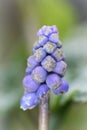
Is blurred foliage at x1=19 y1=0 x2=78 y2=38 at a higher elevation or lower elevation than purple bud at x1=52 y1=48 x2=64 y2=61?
higher

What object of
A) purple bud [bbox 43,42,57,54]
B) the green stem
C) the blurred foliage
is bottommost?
the green stem

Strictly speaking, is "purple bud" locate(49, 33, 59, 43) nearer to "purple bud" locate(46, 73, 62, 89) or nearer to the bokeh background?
"purple bud" locate(46, 73, 62, 89)

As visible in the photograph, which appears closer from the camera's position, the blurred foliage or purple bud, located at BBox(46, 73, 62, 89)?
purple bud, located at BBox(46, 73, 62, 89)

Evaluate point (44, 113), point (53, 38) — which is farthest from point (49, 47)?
point (44, 113)

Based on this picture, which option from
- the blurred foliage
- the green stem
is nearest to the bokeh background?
the blurred foliage

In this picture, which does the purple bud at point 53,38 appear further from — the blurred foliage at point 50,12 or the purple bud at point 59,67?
the blurred foliage at point 50,12

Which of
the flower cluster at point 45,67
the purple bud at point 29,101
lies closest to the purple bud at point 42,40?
the flower cluster at point 45,67
